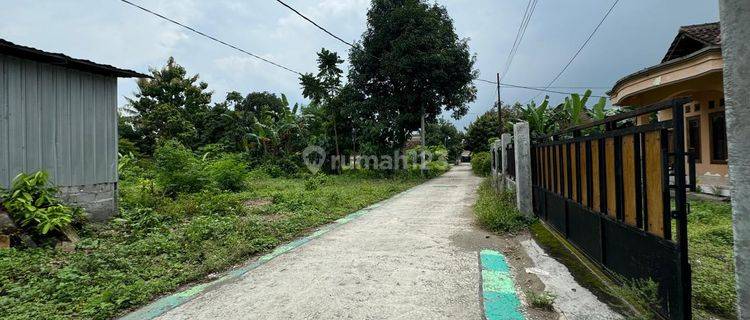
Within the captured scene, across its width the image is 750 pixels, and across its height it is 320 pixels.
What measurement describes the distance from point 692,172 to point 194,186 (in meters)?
10.9

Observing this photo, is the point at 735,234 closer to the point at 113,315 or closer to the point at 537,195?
the point at 113,315

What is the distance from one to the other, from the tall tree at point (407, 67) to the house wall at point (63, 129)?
11636mm

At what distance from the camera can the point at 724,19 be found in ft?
5.09

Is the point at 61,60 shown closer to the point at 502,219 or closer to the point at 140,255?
the point at 140,255

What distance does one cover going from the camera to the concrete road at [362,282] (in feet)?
9.84

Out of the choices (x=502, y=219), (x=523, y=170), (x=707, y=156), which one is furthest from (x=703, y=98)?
(x=502, y=219)

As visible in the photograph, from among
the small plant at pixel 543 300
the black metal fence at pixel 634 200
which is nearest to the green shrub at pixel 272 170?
the black metal fence at pixel 634 200

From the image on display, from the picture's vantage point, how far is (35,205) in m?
5.45

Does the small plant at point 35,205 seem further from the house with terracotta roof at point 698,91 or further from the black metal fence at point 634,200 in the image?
the house with terracotta roof at point 698,91

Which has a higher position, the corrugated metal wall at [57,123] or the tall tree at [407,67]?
the tall tree at [407,67]

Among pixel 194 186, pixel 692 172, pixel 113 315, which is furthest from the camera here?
pixel 194 186

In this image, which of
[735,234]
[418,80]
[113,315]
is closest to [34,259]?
[113,315]

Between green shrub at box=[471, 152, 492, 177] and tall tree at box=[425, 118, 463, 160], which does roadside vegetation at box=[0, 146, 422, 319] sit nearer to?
green shrub at box=[471, 152, 492, 177]

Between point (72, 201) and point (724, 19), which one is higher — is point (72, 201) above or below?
below
